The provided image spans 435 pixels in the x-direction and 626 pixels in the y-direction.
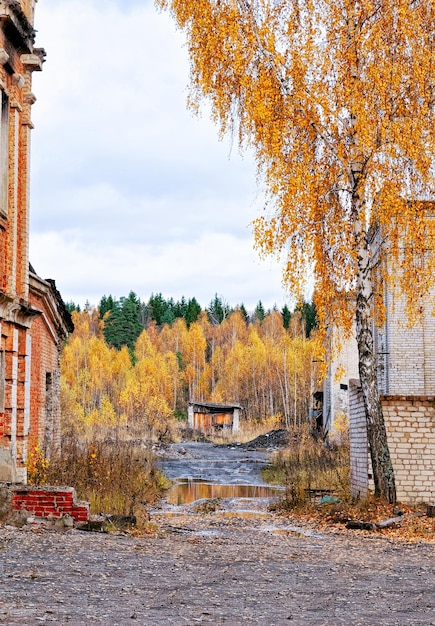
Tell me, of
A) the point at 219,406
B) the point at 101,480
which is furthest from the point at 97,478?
the point at 219,406

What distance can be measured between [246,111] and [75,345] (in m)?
73.8

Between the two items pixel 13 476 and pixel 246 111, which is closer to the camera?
pixel 13 476

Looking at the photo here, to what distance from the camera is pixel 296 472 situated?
24.1 m

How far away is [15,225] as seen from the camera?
1321 centimetres

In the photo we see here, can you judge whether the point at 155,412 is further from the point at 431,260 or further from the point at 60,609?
the point at 60,609

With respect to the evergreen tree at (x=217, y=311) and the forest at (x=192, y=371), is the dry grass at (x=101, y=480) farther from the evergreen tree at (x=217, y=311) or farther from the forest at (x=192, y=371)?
the evergreen tree at (x=217, y=311)

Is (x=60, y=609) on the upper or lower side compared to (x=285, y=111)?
lower

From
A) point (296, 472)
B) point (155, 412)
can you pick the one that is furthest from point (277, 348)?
point (296, 472)

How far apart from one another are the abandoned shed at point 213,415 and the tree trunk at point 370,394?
46478 millimetres

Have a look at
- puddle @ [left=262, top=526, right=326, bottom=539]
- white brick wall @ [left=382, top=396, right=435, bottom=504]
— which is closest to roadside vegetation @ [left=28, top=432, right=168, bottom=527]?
puddle @ [left=262, top=526, right=326, bottom=539]

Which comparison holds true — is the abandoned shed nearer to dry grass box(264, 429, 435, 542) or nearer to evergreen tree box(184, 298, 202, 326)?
dry grass box(264, 429, 435, 542)

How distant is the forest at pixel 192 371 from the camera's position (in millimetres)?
65938

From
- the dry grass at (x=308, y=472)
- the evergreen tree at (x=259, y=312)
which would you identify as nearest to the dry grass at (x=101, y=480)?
the dry grass at (x=308, y=472)

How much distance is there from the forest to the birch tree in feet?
127
